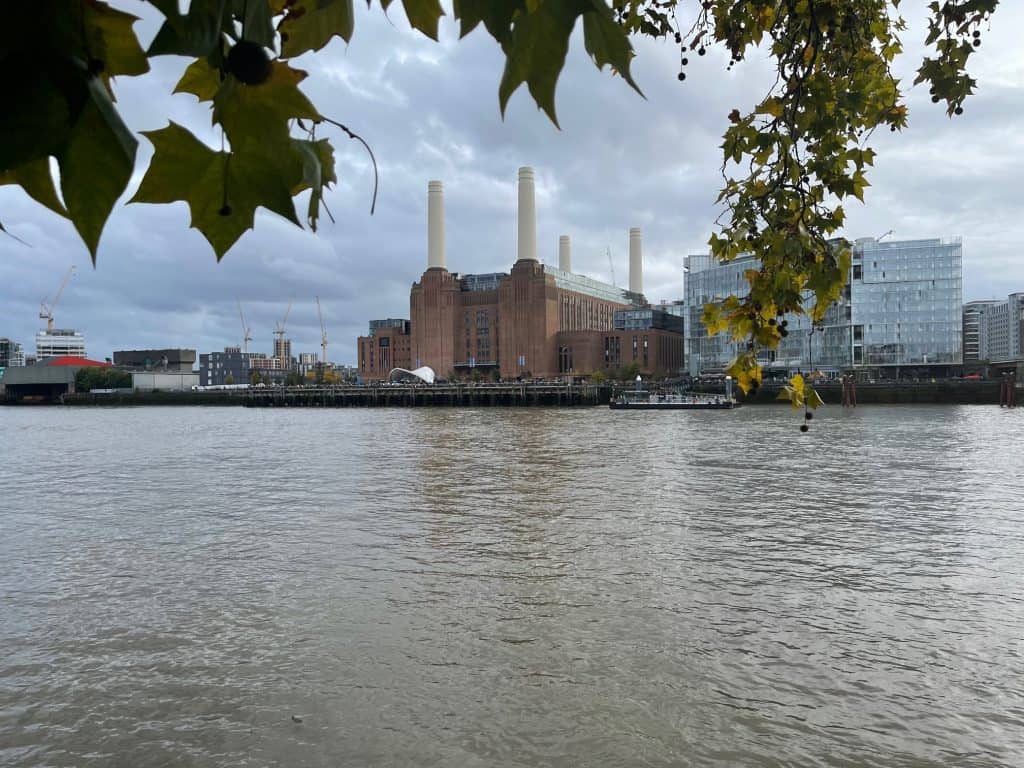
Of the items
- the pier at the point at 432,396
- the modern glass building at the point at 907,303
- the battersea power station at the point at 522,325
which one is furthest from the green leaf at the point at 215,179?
the battersea power station at the point at 522,325

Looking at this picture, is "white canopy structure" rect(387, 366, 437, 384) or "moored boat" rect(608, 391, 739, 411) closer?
"moored boat" rect(608, 391, 739, 411)

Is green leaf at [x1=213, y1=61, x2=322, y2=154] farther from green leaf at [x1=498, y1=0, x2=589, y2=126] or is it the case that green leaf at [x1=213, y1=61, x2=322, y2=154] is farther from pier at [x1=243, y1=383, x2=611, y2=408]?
pier at [x1=243, y1=383, x2=611, y2=408]

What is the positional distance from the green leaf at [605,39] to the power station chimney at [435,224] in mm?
196801

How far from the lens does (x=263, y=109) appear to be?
108cm

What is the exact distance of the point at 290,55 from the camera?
133 centimetres

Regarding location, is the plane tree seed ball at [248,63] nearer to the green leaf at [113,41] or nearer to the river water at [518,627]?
the green leaf at [113,41]

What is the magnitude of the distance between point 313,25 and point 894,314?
481 feet

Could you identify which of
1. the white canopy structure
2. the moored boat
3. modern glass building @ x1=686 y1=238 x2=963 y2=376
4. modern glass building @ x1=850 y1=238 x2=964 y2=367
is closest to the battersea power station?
the white canopy structure

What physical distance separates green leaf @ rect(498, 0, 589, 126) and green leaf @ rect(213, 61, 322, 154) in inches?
11.7

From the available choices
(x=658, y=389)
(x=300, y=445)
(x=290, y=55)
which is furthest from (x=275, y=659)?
(x=658, y=389)

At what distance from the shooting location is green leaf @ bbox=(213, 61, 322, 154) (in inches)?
42.0

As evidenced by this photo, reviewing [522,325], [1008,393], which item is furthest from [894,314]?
[522,325]

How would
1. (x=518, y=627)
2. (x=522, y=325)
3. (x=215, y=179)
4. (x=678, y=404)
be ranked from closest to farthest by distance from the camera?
(x=215, y=179), (x=518, y=627), (x=678, y=404), (x=522, y=325)

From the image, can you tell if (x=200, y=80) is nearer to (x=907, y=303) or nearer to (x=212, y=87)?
(x=212, y=87)
